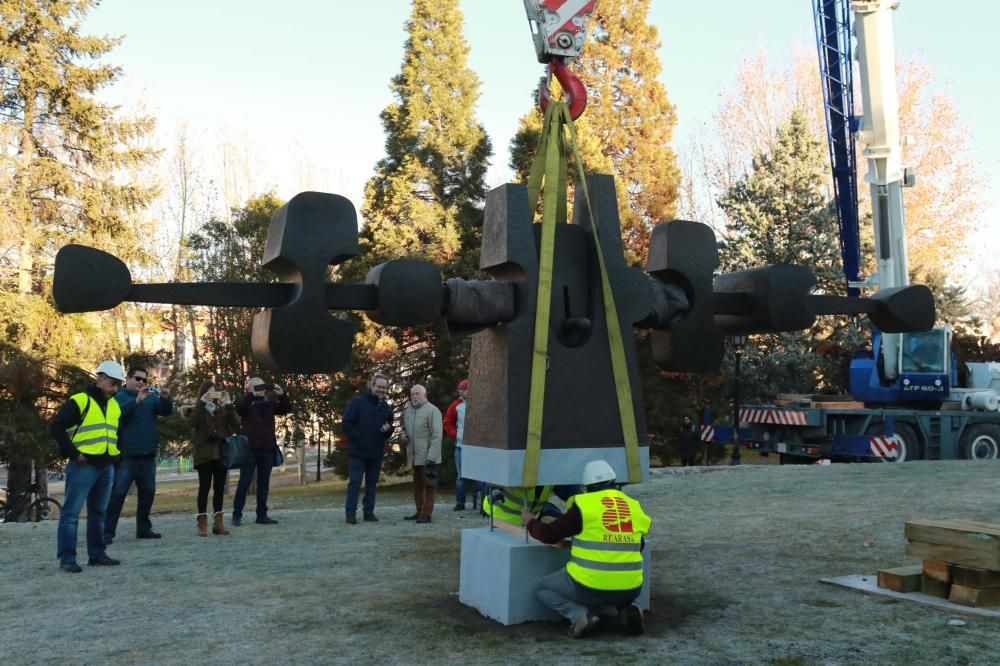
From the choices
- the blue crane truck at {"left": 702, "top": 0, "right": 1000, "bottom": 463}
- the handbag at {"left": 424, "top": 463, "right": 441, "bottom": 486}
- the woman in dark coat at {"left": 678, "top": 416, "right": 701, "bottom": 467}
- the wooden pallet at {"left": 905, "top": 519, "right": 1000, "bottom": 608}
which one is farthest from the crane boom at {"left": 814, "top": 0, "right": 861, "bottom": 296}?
the wooden pallet at {"left": 905, "top": 519, "right": 1000, "bottom": 608}

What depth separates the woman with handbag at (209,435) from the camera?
9.78 m

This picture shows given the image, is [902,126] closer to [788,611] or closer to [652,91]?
[652,91]

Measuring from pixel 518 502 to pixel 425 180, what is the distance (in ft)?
57.0

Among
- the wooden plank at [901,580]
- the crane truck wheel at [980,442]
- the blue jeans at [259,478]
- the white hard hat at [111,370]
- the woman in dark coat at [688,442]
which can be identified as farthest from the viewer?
the woman in dark coat at [688,442]

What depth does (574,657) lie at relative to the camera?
16.4 feet

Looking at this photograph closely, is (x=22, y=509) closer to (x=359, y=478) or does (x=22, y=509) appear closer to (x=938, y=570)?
(x=359, y=478)

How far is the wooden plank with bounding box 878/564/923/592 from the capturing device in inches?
253

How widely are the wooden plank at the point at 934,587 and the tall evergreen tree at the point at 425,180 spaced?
15.7m

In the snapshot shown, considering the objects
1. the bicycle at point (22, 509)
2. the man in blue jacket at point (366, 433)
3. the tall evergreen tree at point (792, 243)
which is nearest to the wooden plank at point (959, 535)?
the man in blue jacket at point (366, 433)

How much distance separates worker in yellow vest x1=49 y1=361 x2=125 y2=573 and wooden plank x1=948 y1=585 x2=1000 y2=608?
20.5ft

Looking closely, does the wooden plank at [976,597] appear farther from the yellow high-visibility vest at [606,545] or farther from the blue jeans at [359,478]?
the blue jeans at [359,478]

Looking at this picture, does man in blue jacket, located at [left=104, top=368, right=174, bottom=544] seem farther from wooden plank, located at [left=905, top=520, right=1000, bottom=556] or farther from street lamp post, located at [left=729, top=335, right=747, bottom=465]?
street lamp post, located at [left=729, top=335, right=747, bottom=465]

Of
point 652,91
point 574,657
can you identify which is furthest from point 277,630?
point 652,91

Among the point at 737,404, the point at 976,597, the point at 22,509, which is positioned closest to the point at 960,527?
the point at 976,597
